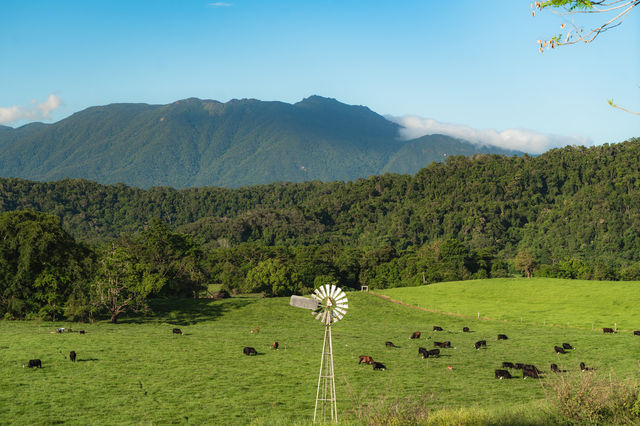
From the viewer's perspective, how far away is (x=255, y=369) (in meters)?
34.2

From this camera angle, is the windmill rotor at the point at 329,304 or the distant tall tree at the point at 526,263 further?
the distant tall tree at the point at 526,263

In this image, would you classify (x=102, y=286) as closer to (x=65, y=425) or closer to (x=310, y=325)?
(x=310, y=325)

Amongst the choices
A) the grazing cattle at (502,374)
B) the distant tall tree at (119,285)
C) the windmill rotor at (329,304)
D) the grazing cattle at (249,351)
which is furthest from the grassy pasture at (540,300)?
the windmill rotor at (329,304)

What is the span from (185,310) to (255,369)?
115 ft

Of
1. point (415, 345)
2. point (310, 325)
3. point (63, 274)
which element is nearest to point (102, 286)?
point (63, 274)

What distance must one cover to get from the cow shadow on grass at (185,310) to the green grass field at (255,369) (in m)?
0.53

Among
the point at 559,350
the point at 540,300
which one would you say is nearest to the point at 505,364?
the point at 559,350

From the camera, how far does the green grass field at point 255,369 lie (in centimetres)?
2450

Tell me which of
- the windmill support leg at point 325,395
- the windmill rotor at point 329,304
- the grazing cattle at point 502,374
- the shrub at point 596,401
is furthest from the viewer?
the grazing cattle at point 502,374

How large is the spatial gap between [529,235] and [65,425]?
174 metres

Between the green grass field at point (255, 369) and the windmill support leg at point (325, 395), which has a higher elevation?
the windmill support leg at point (325, 395)

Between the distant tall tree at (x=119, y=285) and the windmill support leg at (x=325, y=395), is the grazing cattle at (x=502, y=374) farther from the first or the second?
the distant tall tree at (x=119, y=285)

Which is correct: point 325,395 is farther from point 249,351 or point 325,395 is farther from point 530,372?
point 249,351

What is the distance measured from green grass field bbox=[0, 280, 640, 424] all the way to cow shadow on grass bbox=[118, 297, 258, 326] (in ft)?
1.74
